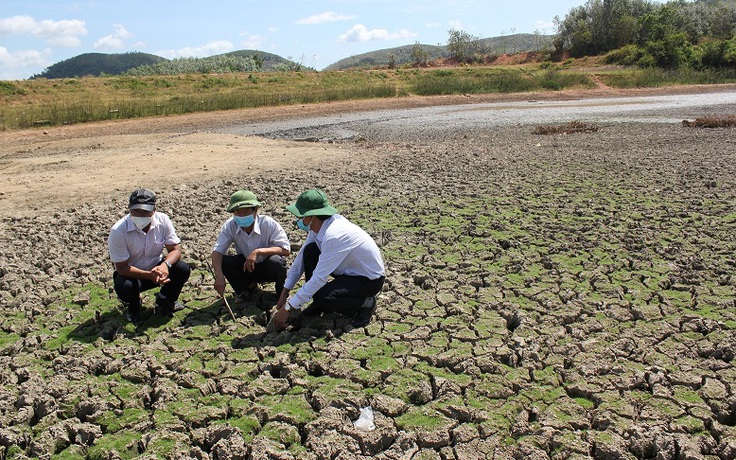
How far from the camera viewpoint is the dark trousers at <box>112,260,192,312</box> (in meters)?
4.88

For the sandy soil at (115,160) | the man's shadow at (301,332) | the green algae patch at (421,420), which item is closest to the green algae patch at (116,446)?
the man's shadow at (301,332)

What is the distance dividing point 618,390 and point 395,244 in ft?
11.1

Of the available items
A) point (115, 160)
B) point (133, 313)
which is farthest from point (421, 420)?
point (115, 160)

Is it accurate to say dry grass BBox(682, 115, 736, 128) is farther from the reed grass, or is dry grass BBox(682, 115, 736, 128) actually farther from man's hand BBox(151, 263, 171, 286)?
the reed grass

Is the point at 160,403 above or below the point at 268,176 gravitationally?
below

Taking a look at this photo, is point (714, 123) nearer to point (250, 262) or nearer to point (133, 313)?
point (250, 262)

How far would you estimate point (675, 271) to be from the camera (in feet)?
19.1

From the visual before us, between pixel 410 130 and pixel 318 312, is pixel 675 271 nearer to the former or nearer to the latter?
pixel 318 312

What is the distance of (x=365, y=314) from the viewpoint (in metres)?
4.90

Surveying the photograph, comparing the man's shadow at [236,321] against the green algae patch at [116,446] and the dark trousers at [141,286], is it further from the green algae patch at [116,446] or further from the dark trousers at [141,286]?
the green algae patch at [116,446]

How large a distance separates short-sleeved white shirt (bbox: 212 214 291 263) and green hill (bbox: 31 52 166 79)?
144 meters

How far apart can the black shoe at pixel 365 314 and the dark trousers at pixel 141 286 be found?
1536 mm

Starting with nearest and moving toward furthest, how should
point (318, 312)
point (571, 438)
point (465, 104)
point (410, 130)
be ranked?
point (571, 438) < point (318, 312) < point (410, 130) < point (465, 104)

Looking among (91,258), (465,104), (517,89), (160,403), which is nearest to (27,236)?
(91,258)
